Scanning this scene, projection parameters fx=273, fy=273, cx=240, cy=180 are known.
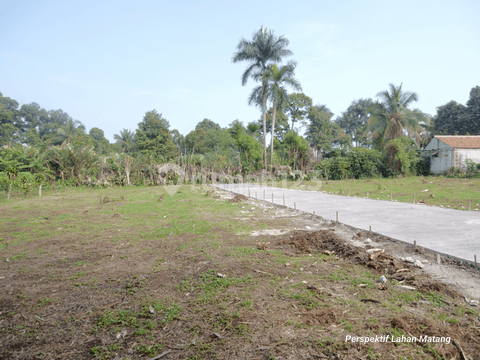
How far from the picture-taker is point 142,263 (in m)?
3.90

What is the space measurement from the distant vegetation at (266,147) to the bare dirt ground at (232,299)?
11.0 metres

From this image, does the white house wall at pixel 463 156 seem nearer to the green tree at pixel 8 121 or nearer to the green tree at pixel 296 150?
the green tree at pixel 296 150

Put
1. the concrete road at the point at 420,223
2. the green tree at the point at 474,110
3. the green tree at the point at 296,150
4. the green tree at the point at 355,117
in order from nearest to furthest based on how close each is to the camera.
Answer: the concrete road at the point at 420,223
the green tree at the point at 296,150
the green tree at the point at 474,110
the green tree at the point at 355,117

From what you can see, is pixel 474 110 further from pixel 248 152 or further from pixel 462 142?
pixel 248 152

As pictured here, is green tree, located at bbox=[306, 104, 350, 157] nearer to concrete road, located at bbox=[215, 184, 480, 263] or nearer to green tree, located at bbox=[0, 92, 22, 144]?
concrete road, located at bbox=[215, 184, 480, 263]

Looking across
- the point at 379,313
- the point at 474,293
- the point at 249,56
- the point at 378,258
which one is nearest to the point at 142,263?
the point at 379,313

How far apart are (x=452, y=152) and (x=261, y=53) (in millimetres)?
17213

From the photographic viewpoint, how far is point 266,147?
26.4 m

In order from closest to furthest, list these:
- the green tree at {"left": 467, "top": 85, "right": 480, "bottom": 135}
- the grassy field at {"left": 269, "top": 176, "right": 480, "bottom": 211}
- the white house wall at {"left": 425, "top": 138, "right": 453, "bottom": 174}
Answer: the grassy field at {"left": 269, "top": 176, "right": 480, "bottom": 211} < the white house wall at {"left": 425, "top": 138, "right": 453, "bottom": 174} < the green tree at {"left": 467, "top": 85, "right": 480, "bottom": 135}

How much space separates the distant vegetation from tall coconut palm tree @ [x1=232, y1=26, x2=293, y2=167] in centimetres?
8

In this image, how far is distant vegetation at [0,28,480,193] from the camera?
57.9ft

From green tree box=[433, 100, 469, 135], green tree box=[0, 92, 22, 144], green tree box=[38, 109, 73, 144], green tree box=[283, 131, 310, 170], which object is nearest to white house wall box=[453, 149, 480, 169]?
green tree box=[283, 131, 310, 170]

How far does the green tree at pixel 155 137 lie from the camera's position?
106 feet

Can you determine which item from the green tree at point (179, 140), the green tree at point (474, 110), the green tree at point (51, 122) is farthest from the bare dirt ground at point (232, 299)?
the green tree at point (51, 122)
